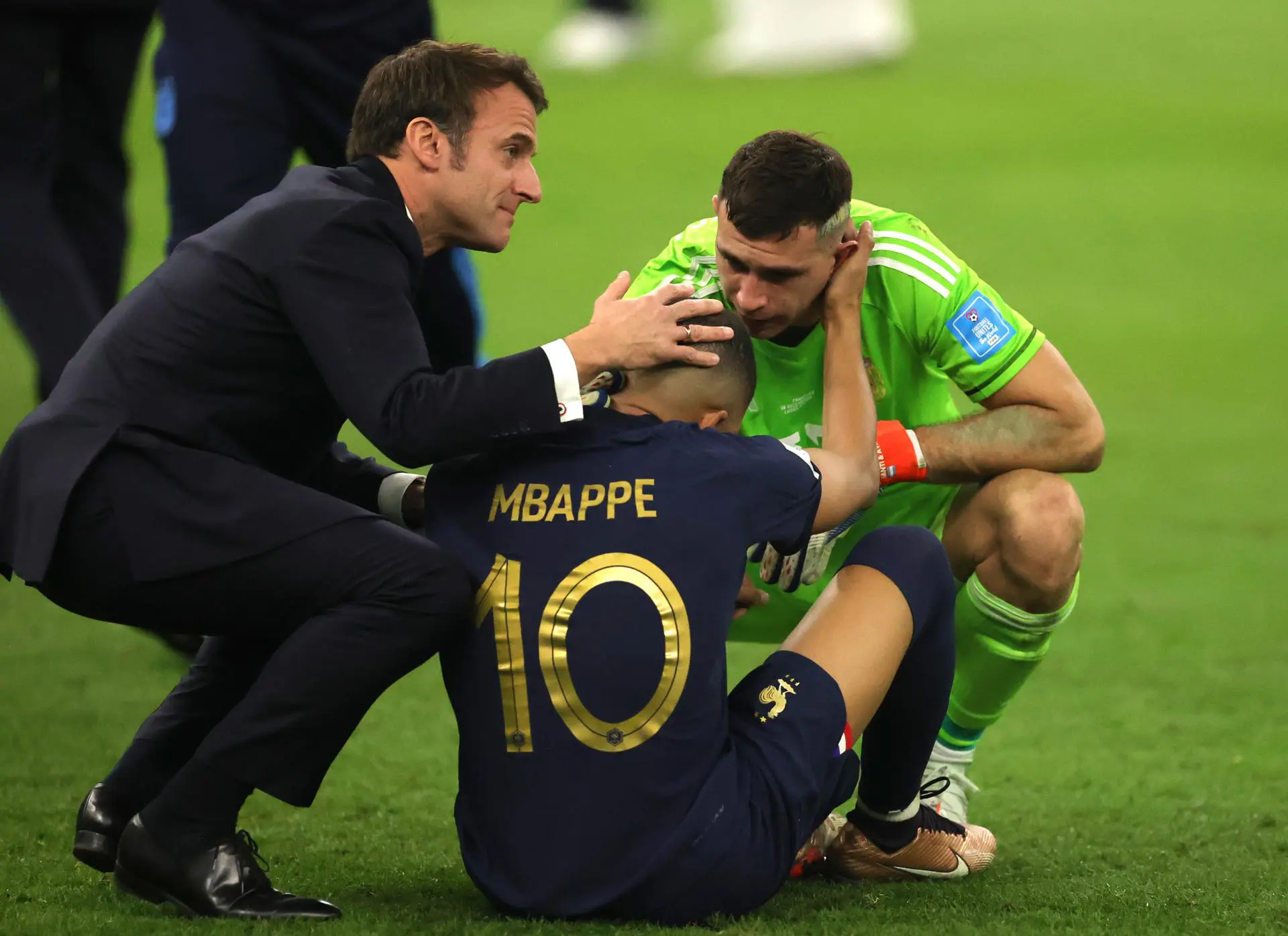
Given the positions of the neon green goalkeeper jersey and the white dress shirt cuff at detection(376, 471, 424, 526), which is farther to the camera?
the neon green goalkeeper jersey

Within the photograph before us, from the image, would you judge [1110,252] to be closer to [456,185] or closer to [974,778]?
[974,778]

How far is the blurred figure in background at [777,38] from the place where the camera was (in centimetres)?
1295

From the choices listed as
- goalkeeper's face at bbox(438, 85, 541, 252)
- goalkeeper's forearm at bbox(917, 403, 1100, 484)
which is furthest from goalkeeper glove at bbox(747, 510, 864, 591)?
goalkeeper's face at bbox(438, 85, 541, 252)

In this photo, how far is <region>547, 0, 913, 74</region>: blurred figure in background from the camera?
12945mm

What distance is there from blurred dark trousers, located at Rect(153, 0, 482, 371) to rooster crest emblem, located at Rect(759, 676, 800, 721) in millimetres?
1694

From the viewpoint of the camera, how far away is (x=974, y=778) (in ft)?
11.3

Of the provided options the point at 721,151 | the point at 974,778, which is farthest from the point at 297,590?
the point at 721,151

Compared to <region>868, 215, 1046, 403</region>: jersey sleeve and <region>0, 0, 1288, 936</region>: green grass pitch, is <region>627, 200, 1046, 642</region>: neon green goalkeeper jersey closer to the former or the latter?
<region>868, 215, 1046, 403</region>: jersey sleeve

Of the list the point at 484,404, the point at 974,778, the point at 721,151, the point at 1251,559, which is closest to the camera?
the point at 484,404

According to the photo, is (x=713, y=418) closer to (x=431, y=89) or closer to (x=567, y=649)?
(x=567, y=649)

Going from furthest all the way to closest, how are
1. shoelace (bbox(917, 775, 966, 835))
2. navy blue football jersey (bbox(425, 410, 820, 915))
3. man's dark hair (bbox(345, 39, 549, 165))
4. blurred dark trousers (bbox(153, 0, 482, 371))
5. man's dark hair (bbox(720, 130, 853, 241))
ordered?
blurred dark trousers (bbox(153, 0, 482, 371)) < man's dark hair (bbox(720, 130, 853, 241)) < shoelace (bbox(917, 775, 966, 835)) < man's dark hair (bbox(345, 39, 549, 165)) < navy blue football jersey (bbox(425, 410, 820, 915))

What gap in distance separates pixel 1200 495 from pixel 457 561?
3770 millimetres

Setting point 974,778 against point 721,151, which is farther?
point 721,151

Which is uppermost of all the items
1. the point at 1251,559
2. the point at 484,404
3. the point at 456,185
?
the point at 456,185
